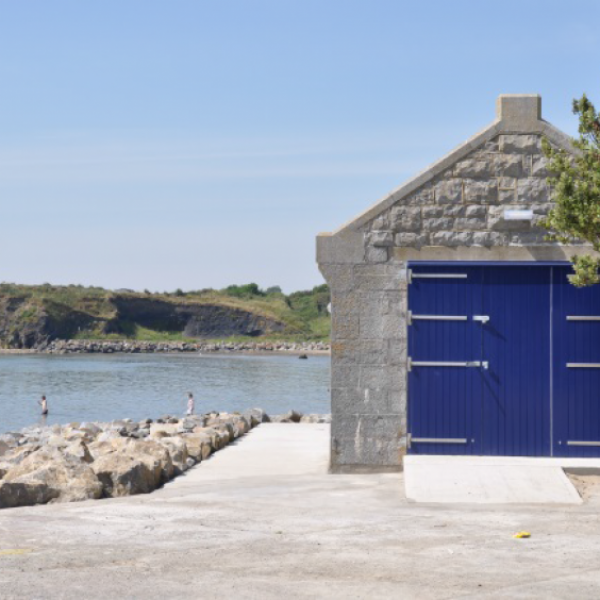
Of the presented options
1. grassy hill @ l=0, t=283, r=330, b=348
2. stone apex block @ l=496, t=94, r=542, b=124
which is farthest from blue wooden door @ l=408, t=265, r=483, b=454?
grassy hill @ l=0, t=283, r=330, b=348

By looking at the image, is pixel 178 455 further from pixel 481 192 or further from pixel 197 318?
pixel 197 318

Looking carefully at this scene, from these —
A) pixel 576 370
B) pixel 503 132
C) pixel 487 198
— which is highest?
pixel 503 132

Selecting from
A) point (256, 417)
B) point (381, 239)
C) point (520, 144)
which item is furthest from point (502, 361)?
point (256, 417)

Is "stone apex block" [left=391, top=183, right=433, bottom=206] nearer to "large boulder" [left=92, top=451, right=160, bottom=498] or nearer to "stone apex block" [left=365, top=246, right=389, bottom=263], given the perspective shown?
"stone apex block" [left=365, top=246, right=389, bottom=263]

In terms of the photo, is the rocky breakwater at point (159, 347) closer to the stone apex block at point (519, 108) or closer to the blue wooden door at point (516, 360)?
the blue wooden door at point (516, 360)

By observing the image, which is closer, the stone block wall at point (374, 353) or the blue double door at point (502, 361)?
the blue double door at point (502, 361)

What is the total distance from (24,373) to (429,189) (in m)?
81.5

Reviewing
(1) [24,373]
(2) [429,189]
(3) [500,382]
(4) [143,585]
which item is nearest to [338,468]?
(3) [500,382]

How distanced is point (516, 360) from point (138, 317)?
130336 millimetres

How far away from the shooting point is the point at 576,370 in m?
14.6

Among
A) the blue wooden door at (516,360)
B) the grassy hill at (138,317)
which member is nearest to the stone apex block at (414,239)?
the blue wooden door at (516,360)

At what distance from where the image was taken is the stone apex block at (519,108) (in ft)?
47.9

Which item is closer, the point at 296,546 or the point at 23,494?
the point at 296,546

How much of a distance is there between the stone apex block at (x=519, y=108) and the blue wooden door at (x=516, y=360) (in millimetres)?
1806
